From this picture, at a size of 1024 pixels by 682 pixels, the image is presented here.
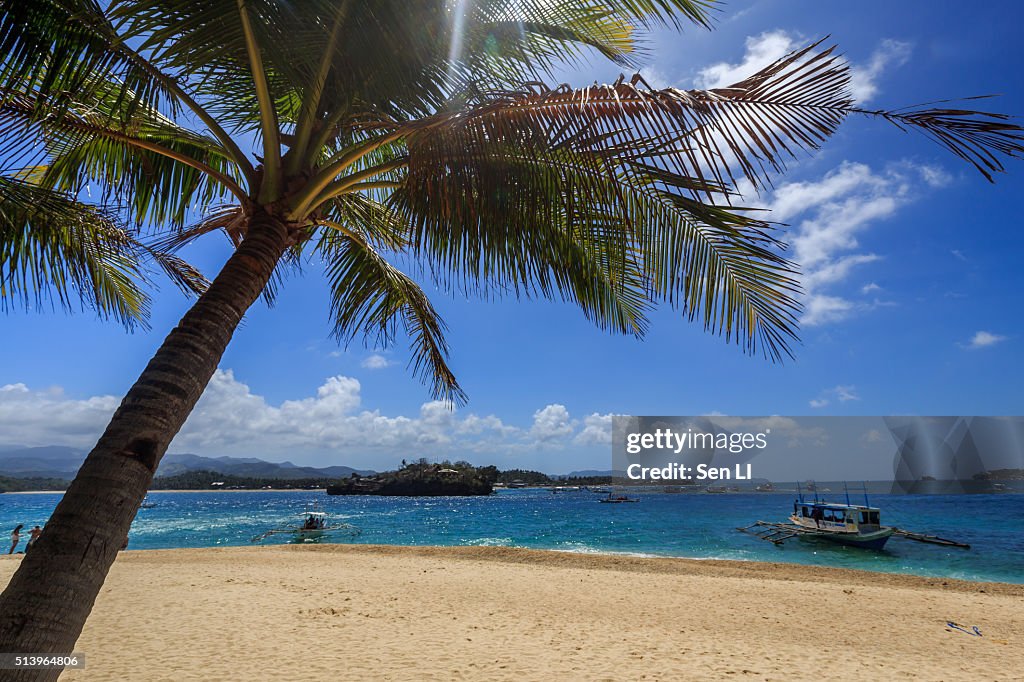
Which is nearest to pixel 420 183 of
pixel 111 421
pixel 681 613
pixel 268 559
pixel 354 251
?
pixel 111 421

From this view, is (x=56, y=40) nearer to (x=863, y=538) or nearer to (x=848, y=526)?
(x=863, y=538)

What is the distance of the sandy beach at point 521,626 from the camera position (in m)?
6.08

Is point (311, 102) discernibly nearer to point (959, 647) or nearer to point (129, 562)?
point (959, 647)

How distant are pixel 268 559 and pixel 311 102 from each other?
16.1 metres

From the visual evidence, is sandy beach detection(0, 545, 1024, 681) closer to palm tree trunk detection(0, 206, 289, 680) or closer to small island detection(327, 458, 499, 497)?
palm tree trunk detection(0, 206, 289, 680)

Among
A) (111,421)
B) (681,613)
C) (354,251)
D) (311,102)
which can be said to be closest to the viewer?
(111,421)

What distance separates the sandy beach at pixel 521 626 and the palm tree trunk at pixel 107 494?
4236 mm

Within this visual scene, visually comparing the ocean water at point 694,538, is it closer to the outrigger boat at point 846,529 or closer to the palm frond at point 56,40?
the outrigger boat at point 846,529

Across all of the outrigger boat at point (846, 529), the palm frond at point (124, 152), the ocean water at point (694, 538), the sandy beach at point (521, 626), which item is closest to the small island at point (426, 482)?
the ocean water at point (694, 538)

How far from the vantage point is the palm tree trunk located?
2014 mm

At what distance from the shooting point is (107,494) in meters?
2.24

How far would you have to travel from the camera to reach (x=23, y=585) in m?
2.04

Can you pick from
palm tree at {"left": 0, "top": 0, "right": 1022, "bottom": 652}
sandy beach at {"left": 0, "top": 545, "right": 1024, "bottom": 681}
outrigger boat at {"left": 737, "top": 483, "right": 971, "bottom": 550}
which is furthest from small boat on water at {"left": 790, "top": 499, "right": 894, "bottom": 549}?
palm tree at {"left": 0, "top": 0, "right": 1022, "bottom": 652}

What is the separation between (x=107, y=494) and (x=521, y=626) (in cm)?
715
